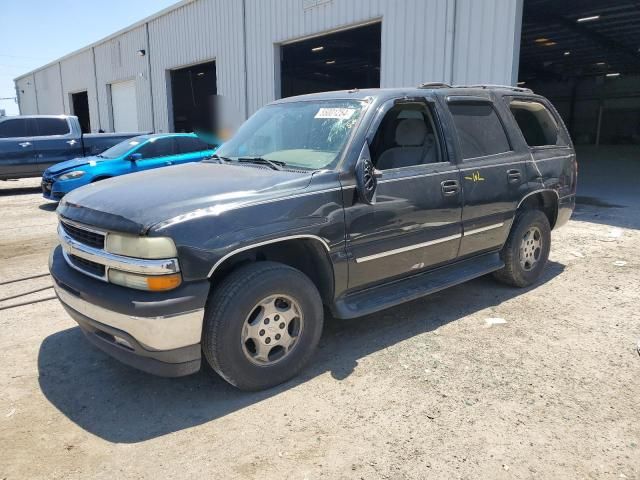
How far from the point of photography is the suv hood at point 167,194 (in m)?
2.87

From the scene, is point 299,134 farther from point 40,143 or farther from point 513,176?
point 40,143

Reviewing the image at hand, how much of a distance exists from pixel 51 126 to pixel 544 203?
13.0 m

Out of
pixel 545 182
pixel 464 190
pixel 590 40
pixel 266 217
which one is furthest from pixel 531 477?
pixel 590 40

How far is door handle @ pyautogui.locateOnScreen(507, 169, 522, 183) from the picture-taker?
15.2 ft

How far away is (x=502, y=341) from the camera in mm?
3920

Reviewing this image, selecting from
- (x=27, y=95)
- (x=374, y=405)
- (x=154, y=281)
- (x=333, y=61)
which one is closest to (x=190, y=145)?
(x=154, y=281)

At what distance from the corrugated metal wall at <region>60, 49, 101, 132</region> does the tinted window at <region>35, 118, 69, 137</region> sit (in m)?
10.7

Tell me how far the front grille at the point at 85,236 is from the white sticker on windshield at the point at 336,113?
73.6 inches

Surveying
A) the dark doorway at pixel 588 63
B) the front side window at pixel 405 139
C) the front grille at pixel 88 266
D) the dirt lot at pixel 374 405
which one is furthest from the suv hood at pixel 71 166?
the dark doorway at pixel 588 63

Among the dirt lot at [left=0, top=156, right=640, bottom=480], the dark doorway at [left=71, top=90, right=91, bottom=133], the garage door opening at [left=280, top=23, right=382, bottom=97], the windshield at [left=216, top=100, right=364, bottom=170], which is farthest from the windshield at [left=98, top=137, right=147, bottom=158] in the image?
the dark doorway at [left=71, top=90, right=91, bottom=133]

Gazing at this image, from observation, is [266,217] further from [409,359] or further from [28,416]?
[28,416]

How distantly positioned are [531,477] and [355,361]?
1438 millimetres

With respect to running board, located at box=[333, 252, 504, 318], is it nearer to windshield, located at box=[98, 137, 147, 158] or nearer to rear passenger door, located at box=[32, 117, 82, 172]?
windshield, located at box=[98, 137, 147, 158]

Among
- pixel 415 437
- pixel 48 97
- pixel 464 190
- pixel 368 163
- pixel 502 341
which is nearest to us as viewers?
pixel 415 437
